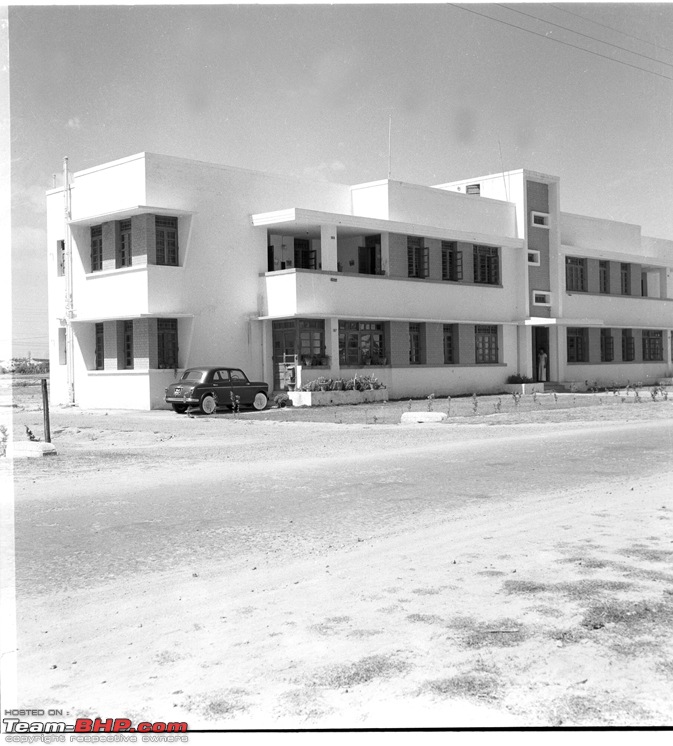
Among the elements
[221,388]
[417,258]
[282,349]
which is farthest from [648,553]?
[417,258]

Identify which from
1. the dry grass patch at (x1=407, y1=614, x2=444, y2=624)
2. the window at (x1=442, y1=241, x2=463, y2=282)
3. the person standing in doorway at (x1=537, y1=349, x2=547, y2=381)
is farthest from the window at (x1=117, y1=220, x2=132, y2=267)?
the dry grass patch at (x1=407, y1=614, x2=444, y2=624)

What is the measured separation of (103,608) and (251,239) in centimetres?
2764

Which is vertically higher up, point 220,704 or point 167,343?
point 167,343

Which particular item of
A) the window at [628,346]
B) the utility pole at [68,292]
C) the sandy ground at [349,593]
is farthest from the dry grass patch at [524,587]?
the window at [628,346]

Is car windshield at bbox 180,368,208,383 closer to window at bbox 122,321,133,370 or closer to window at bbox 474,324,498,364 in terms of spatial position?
window at bbox 122,321,133,370

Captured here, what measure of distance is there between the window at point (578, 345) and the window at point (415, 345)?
34.5 ft

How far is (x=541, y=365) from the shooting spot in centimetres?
4281

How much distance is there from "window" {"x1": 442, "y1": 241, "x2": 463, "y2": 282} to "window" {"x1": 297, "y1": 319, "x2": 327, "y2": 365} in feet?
25.6

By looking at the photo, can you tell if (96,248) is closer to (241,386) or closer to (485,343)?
(241,386)

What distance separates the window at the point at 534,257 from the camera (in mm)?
42250

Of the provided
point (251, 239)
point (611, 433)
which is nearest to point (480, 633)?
point (611, 433)

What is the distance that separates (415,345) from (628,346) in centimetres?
1653

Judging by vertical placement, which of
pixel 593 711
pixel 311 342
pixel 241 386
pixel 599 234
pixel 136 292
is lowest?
pixel 593 711

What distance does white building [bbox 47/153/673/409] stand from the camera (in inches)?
1220
